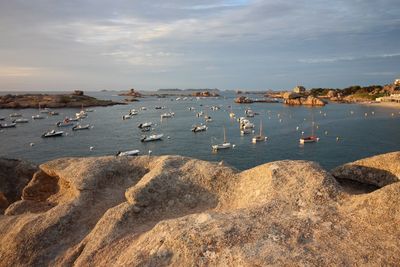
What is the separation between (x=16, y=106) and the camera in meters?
188

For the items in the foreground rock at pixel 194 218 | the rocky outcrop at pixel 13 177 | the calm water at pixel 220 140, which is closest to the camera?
the foreground rock at pixel 194 218

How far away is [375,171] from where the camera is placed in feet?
72.5

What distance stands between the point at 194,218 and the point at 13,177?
21453mm

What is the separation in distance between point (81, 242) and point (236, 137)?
257 ft

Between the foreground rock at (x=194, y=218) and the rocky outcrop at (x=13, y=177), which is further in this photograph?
the rocky outcrop at (x=13, y=177)

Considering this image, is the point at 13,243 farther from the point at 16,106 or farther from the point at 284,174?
the point at 16,106

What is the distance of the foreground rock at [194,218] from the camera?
46.0ft

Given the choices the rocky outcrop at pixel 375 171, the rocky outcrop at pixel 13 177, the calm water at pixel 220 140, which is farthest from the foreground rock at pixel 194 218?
the calm water at pixel 220 140

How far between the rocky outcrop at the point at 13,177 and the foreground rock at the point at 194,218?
370 centimetres

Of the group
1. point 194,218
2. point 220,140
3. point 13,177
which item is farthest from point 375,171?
point 220,140

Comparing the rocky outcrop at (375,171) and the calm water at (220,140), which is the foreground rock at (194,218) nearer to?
the rocky outcrop at (375,171)

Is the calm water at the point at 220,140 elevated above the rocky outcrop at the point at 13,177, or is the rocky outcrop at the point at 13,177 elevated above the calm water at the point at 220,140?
the rocky outcrop at the point at 13,177

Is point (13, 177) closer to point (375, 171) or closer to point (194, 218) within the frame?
point (194, 218)

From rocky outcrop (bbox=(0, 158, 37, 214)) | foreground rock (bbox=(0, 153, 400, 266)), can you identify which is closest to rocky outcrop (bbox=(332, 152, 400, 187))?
foreground rock (bbox=(0, 153, 400, 266))
